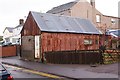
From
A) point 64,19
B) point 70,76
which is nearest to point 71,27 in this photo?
point 64,19

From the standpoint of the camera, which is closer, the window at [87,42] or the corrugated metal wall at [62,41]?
the corrugated metal wall at [62,41]

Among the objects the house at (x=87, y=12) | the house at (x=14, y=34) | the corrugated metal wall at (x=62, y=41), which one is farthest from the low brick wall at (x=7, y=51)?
the house at (x=14, y=34)

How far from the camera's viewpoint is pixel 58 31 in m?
29.5

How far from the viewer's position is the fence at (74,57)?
24.0m

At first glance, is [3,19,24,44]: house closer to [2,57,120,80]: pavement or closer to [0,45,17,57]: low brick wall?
[0,45,17,57]: low brick wall

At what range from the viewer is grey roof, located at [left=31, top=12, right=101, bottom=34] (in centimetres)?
2948

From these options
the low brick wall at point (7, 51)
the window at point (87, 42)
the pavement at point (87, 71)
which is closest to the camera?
the pavement at point (87, 71)

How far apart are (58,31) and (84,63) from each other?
20.4 feet

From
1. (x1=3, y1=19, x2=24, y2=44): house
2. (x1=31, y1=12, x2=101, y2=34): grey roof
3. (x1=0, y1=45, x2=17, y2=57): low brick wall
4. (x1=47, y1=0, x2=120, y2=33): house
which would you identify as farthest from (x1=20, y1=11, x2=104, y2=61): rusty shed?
(x1=3, y1=19, x2=24, y2=44): house

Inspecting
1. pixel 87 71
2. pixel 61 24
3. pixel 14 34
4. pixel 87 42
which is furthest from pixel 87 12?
pixel 87 71

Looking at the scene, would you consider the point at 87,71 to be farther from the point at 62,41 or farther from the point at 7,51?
the point at 7,51

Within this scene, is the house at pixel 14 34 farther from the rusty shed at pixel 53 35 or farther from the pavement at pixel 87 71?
the pavement at pixel 87 71

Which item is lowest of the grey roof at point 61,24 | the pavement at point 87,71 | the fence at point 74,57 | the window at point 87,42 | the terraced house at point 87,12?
the pavement at point 87,71

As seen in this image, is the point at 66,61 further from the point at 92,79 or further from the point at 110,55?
the point at 92,79
